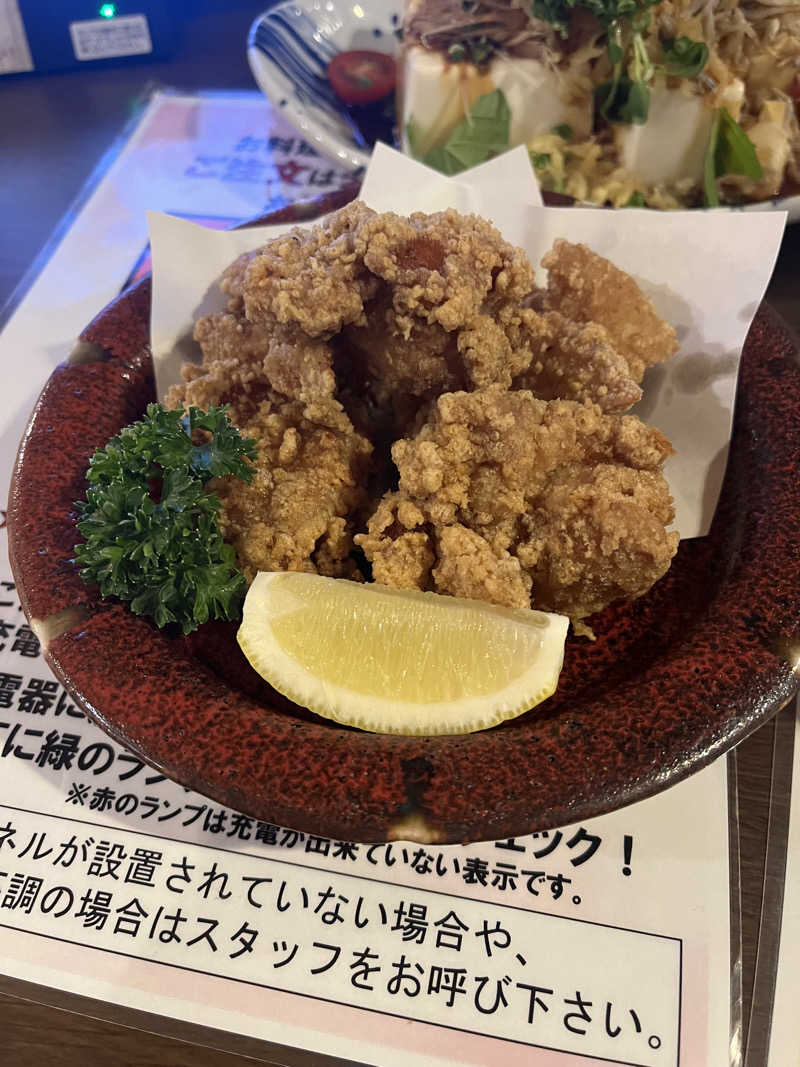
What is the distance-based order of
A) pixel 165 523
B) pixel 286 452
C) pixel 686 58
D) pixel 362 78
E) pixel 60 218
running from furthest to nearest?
pixel 362 78
pixel 60 218
pixel 686 58
pixel 286 452
pixel 165 523

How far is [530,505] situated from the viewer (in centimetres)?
146

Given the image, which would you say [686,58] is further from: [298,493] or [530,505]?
[298,493]

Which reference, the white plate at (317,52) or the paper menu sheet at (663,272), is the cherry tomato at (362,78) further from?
the paper menu sheet at (663,272)

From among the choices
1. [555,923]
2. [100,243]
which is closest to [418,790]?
[555,923]

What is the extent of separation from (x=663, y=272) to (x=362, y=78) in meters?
1.99

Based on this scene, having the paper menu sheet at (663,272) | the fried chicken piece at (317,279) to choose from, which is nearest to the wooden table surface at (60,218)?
the paper menu sheet at (663,272)

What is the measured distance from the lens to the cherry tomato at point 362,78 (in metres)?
3.13

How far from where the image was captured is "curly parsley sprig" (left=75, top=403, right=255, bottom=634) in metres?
1.38

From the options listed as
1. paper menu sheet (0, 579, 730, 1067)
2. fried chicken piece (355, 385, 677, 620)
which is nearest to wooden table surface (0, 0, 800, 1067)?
paper menu sheet (0, 579, 730, 1067)

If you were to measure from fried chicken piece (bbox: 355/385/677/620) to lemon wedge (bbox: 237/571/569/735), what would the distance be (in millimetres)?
91

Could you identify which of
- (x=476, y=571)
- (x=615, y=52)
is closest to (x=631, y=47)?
(x=615, y=52)

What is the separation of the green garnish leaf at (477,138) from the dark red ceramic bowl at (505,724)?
1.45 m

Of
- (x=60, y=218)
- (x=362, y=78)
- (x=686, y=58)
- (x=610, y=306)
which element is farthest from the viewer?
(x=362, y=78)

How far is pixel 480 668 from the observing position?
124 centimetres
